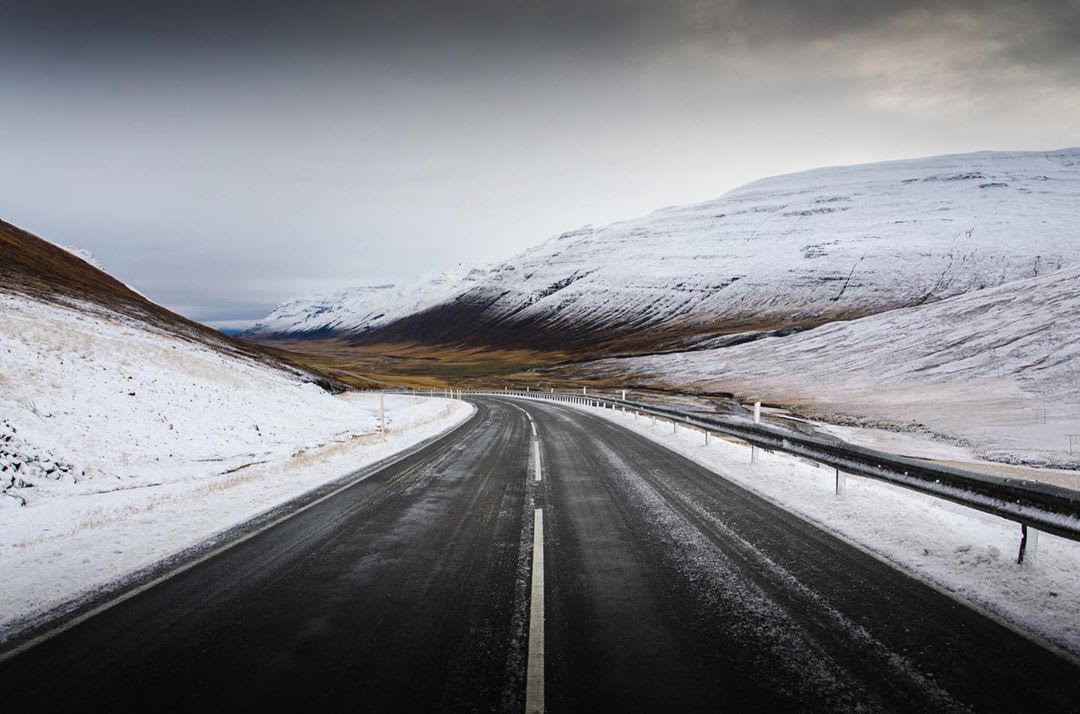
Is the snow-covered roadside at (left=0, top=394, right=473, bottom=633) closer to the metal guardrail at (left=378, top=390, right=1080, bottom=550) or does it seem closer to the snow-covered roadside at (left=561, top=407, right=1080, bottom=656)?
the snow-covered roadside at (left=561, top=407, right=1080, bottom=656)

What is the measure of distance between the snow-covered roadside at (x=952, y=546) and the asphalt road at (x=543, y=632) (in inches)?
14.3

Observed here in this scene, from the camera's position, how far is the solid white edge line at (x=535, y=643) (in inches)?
135

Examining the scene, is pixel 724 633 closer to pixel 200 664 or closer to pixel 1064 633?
pixel 1064 633

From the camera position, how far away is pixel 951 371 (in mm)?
45500

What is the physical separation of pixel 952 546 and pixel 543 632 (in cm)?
523

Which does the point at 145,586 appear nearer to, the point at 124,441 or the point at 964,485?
the point at 964,485

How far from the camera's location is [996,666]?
12.5 feet

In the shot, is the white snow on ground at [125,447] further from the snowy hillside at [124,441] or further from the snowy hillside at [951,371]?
the snowy hillside at [951,371]

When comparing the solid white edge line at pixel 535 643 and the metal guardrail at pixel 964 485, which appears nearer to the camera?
the solid white edge line at pixel 535 643

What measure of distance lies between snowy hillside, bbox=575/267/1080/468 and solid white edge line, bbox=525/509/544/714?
23.2m

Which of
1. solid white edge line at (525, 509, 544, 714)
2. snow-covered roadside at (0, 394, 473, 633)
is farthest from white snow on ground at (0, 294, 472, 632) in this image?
solid white edge line at (525, 509, 544, 714)

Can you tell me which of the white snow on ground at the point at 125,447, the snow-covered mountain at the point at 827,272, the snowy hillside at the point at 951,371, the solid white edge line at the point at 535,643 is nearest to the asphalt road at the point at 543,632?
the solid white edge line at the point at 535,643

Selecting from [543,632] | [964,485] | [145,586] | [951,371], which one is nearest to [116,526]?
[145,586]

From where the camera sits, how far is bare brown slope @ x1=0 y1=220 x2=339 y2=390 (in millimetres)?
28878
